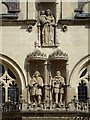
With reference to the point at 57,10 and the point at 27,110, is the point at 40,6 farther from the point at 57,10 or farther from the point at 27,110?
the point at 27,110

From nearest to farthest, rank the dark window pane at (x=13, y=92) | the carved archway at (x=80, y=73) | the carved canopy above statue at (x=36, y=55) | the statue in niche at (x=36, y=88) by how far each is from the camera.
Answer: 1. the statue in niche at (x=36, y=88)
2. the carved canopy above statue at (x=36, y=55)
3. the carved archway at (x=80, y=73)
4. the dark window pane at (x=13, y=92)

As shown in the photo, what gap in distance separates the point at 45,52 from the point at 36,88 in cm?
111

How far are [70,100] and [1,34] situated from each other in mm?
2735

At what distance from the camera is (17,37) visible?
19.8 meters

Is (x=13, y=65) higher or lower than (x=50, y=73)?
higher

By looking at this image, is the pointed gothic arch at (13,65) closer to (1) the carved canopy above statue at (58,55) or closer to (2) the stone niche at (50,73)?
(2) the stone niche at (50,73)

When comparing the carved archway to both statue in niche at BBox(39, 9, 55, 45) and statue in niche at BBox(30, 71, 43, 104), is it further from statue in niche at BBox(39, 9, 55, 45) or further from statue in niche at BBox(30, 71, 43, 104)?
statue in niche at BBox(39, 9, 55, 45)

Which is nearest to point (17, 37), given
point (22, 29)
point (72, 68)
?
point (22, 29)

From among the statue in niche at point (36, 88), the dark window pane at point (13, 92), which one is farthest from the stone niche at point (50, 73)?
the dark window pane at point (13, 92)

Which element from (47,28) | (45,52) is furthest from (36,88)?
(47,28)

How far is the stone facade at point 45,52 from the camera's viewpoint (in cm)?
1931

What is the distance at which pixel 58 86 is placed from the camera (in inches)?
758

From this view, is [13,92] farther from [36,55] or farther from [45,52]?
[45,52]

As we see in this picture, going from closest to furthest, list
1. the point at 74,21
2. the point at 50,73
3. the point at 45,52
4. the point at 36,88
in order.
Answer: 1. the point at 36,88
2. the point at 50,73
3. the point at 45,52
4. the point at 74,21
